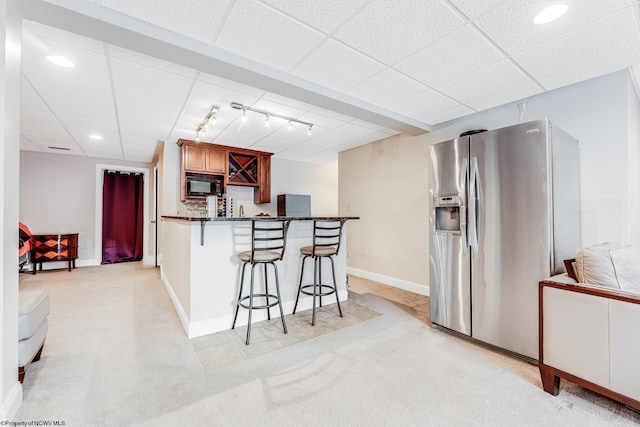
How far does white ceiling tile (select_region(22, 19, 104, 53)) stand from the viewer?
1.94 metres

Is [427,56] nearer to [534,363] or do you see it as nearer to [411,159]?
[411,159]

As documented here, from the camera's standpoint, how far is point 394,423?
1.59 m

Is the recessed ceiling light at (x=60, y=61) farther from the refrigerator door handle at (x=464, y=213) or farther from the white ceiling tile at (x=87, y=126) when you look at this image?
the refrigerator door handle at (x=464, y=213)

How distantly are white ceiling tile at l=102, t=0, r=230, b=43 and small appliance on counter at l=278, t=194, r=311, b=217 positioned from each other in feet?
13.7

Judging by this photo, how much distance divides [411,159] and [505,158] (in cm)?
200

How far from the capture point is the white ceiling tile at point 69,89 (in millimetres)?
Answer: 2625

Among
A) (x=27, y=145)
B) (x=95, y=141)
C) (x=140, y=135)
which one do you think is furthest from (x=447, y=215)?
(x=27, y=145)

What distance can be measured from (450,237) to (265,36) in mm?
2355

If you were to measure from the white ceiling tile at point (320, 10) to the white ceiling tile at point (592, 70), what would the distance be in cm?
209

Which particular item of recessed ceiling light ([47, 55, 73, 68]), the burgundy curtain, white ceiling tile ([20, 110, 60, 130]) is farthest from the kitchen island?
the burgundy curtain

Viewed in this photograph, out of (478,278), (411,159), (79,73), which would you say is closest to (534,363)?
(478,278)

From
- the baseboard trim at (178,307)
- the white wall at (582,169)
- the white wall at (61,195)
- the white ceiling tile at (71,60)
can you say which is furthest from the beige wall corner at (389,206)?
the white wall at (61,195)

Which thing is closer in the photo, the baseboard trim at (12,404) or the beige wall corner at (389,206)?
the baseboard trim at (12,404)

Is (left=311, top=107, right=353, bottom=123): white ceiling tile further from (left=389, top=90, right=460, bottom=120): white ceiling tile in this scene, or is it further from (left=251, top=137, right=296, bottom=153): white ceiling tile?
(left=251, top=137, right=296, bottom=153): white ceiling tile
